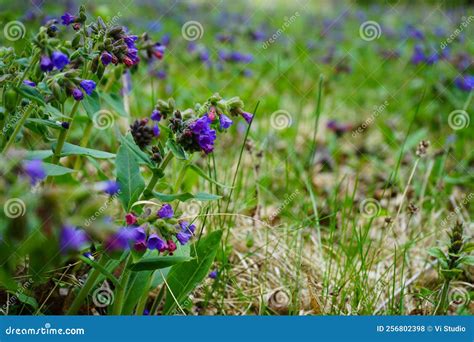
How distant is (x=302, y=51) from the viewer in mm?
5910

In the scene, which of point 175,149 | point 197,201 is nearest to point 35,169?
point 175,149

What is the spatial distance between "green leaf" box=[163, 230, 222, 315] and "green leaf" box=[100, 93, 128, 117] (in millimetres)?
652

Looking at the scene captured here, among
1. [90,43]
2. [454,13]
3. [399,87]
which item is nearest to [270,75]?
[399,87]

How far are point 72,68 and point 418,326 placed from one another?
128 cm

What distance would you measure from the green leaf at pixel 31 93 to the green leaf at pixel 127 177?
0.87ft

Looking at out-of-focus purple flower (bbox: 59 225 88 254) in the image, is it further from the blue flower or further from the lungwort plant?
Answer: the blue flower

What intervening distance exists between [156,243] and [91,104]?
61cm

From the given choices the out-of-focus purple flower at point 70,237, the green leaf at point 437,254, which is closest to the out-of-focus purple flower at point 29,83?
the out-of-focus purple flower at point 70,237

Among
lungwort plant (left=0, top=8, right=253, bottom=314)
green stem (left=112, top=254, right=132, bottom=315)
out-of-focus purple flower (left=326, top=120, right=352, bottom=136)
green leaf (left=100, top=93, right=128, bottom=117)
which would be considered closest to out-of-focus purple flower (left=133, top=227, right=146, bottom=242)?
lungwort plant (left=0, top=8, right=253, bottom=314)

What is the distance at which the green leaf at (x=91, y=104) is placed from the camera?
6.47ft

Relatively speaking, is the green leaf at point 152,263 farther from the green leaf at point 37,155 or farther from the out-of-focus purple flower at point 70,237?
the green leaf at point 37,155

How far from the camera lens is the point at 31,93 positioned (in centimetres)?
168

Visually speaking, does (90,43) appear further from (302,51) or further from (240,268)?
(302,51)

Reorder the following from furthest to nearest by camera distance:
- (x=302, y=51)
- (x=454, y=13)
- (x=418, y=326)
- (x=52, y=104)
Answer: (x=454, y=13), (x=302, y=51), (x=52, y=104), (x=418, y=326)
